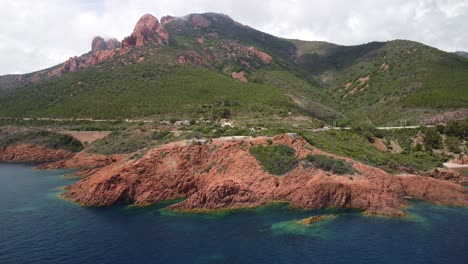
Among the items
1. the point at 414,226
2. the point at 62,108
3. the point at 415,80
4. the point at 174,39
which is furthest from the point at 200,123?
the point at 174,39

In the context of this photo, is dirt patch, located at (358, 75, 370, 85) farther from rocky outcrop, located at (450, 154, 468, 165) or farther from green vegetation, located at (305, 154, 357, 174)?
green vegetation, located at (305, 154, 357, 174)

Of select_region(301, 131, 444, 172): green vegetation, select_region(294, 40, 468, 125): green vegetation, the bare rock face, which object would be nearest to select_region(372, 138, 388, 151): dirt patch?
select_region(301, 131, 444, 172): green vegetation

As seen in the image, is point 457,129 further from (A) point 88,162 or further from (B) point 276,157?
(A) point 88,162

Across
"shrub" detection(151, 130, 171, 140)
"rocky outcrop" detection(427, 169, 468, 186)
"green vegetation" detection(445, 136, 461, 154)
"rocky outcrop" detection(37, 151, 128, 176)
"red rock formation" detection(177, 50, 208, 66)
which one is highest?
"red rock formation" detection(177, 50, 208, 66)

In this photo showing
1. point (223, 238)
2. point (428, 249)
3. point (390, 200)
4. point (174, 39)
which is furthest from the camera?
point (174, 39)

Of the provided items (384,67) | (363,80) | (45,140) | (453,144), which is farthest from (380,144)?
(384,67)

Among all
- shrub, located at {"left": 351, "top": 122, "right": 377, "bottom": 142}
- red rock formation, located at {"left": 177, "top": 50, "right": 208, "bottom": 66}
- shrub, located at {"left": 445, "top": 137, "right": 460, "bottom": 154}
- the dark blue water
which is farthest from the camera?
red rock formation, located at {"left": 177, "top": 50, "right": 208, "bottom": 66}

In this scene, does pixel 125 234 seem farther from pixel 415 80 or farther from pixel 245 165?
pixel 415 80
